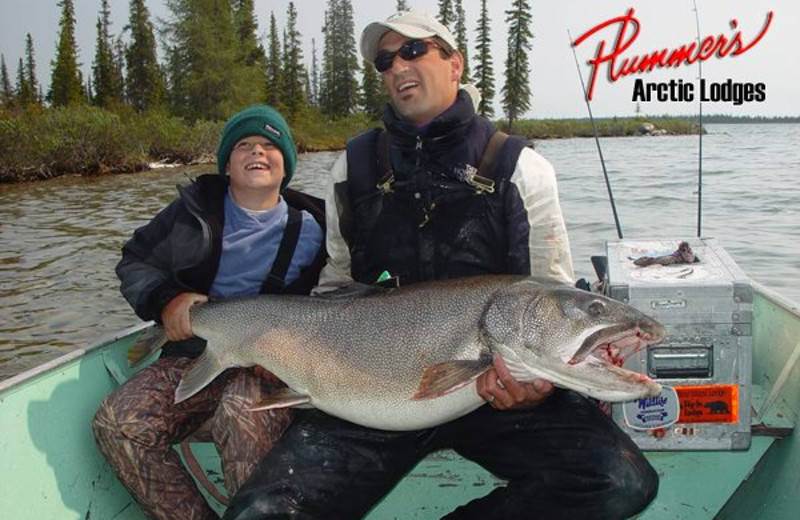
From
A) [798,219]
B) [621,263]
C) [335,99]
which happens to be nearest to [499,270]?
[621,263]

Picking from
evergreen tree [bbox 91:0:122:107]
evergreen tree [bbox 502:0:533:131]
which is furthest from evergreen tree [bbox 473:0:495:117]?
evergreen tree [bbox 91:0:122:107]

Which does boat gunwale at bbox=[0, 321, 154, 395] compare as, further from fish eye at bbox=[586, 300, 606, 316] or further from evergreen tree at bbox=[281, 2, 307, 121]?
evergreen tree at bbox=[281, 2, 307, 121]

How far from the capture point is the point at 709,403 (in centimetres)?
339

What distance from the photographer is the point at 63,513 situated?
328 cm

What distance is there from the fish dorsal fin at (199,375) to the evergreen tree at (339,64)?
74.9m

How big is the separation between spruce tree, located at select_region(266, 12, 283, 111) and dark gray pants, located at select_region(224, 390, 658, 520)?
66146 millimetres

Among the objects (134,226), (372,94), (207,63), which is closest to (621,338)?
(134,226)

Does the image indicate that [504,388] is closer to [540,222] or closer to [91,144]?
[540,222]

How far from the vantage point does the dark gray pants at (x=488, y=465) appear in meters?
2.82

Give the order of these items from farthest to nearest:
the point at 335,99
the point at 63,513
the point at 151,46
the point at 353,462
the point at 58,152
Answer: the point at 335,99
the point at 151,46
the point at 58,152
the point at 63,513
the point at 353,462

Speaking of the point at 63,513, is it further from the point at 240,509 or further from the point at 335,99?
the point at 335,99

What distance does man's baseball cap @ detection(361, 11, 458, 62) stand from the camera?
3.47 meters

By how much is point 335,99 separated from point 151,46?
19268 mm

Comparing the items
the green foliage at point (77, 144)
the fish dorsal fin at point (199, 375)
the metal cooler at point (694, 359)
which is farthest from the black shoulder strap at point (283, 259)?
the green foliage at point (77, 144)
